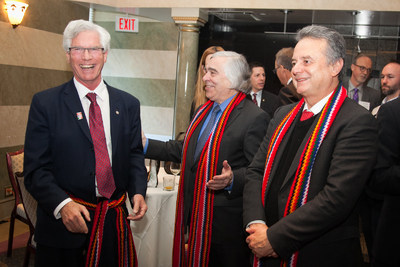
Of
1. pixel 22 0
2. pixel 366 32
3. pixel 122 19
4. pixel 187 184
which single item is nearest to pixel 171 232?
pixel 187 184

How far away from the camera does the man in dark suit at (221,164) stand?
7.93 ft

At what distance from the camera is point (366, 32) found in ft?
19.9

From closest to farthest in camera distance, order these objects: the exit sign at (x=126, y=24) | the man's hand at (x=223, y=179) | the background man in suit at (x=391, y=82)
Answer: the man's hand at (x=223, y=179) → the background man in suit at (x=391, y=82) → the exit sign at (x=126, y=24)

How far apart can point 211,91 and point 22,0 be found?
12.5 ft

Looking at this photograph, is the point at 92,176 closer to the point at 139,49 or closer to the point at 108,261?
the point at 108,261

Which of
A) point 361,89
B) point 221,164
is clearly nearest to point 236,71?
point 221,164

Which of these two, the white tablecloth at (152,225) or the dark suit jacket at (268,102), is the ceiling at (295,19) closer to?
the dark suit jacket at (268,102)

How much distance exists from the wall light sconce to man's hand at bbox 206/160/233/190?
4.04 meters

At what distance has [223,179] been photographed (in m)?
2.20

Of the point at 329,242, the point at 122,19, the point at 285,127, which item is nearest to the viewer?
the point at 329,242

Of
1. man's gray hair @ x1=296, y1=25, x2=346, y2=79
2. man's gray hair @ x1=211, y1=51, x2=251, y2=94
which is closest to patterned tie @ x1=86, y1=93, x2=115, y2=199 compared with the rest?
man's gray hair @ x1=211, y1=51, x2=251, y2=94

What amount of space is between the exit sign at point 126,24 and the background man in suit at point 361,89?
3730mm

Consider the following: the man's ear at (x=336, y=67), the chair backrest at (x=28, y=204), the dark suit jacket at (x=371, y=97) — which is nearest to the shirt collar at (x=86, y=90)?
the man's ear at (x=336, y=67)

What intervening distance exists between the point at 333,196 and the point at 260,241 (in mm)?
350
